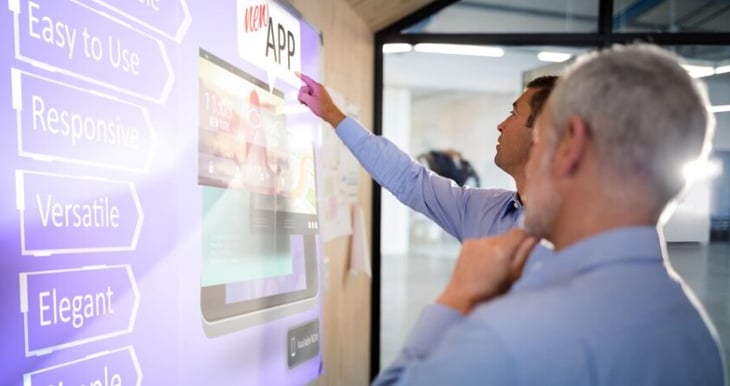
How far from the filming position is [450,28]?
351cm

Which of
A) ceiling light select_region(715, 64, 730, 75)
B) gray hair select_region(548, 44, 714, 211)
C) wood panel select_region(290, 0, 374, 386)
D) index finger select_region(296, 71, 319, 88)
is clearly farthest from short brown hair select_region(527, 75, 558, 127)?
ceiling light select_region(715, 64, 730, 75)

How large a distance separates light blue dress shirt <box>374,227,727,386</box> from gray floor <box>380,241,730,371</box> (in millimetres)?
2684

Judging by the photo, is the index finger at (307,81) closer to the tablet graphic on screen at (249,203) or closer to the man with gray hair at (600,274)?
the tablet graphic on screen at (249,203)

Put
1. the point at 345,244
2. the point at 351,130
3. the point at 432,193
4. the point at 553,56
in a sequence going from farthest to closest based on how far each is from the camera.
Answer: the point at 553,56 < the point at 345,244 < the point at 432,193 < the point at 351,130

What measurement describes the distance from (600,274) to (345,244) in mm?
2099

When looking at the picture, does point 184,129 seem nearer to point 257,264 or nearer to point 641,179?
point 257,264

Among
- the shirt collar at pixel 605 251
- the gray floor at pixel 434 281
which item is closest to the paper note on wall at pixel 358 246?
the gray floor at pixel 434 281

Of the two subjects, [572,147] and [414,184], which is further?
[414,184]

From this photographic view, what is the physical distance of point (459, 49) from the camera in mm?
3594

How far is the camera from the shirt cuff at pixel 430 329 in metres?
0.90

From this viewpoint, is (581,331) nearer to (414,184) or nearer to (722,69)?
(414,184)

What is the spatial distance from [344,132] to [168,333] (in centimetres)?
82

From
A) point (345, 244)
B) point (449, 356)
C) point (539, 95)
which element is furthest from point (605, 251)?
point (345, 244)

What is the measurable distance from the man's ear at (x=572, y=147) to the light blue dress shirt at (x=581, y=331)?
10 centimetres
